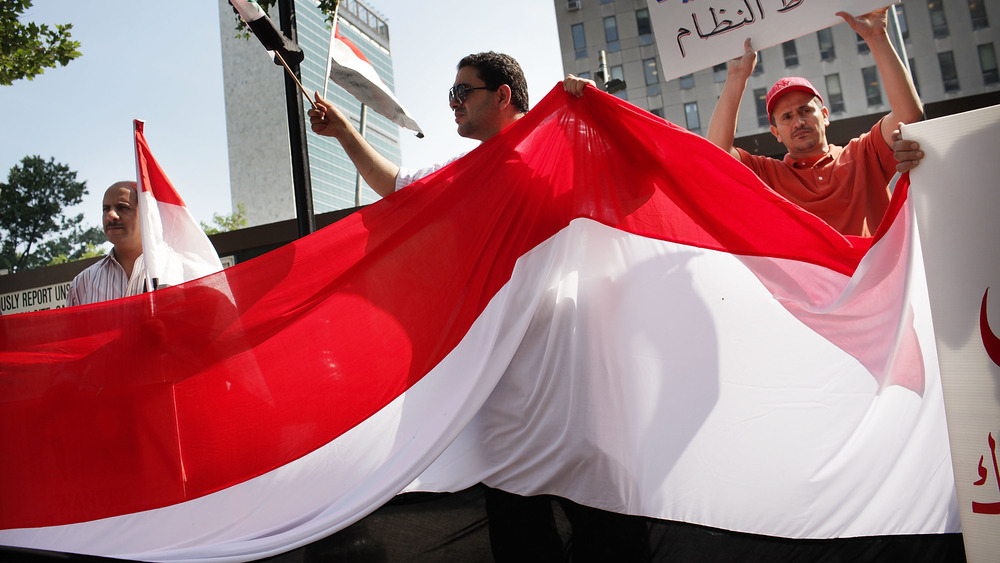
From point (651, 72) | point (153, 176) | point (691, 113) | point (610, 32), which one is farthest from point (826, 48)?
point (153, 176)

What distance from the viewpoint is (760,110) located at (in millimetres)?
39656

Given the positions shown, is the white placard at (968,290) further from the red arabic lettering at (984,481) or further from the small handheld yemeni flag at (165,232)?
the small handheld yemeni flag at (165,232)

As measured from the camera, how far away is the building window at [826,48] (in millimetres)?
39188

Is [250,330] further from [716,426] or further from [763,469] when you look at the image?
[763,469]

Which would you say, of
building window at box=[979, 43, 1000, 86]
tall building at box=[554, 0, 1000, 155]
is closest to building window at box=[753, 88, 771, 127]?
tall building at box=[554, 0, 1000, 155]

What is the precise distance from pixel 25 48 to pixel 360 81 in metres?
5.62

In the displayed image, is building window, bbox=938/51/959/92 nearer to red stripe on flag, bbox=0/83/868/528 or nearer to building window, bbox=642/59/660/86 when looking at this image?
building window, bbox=642/59/660/86

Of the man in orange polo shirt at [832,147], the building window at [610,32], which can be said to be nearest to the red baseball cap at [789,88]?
the man in orange polo shirt at [832,147]

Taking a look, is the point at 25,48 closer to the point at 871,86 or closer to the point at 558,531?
the point at 558,531

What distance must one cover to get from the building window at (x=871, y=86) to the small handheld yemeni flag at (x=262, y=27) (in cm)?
4272

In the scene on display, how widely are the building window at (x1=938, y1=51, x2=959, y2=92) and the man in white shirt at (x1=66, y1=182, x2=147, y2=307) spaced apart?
44862 mm

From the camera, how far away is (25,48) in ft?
24.1

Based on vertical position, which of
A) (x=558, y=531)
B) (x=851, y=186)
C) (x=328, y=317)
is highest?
(x=851, y=186)

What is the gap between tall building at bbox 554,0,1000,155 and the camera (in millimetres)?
37688
